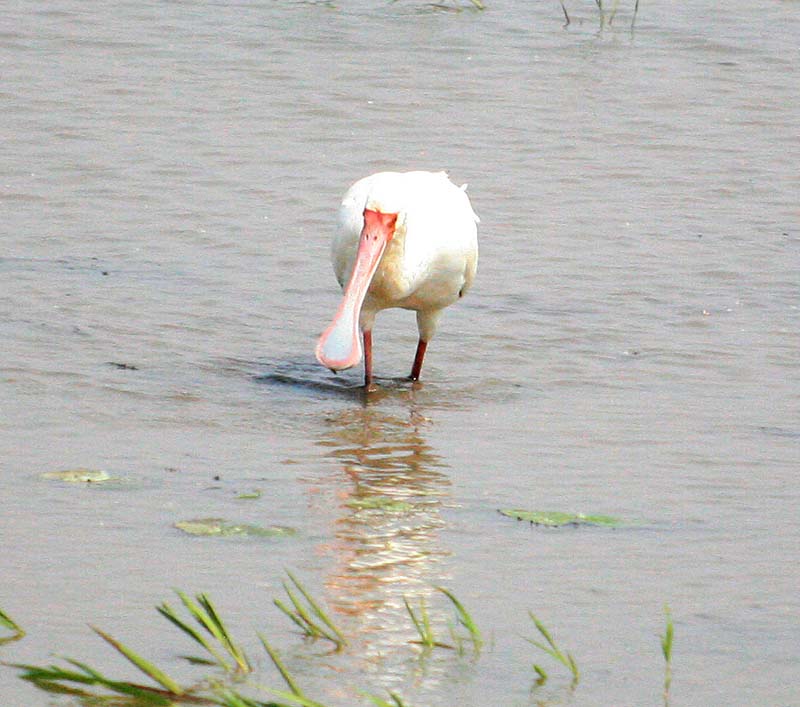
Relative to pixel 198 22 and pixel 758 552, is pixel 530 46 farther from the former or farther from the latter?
pixel 758 552

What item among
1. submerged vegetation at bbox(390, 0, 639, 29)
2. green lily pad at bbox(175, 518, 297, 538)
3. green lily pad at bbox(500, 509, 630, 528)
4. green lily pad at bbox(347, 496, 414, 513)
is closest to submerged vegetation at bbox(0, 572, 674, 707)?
green lily pad at bbox(175, 518, 297, 538)

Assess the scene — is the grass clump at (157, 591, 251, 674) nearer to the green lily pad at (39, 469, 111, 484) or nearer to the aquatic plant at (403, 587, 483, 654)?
the aquatic plant at (403, 587, 483, 654)

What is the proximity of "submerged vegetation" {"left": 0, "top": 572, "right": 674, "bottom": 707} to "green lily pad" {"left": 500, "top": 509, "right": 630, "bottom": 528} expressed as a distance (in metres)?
1.04

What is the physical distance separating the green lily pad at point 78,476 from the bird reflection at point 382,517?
73cm

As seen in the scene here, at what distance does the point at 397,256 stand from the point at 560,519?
213 cm

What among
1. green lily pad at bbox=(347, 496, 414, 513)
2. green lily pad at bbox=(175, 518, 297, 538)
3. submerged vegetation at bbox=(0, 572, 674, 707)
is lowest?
green lily pad at bbox=(347, 496, 414, 513)

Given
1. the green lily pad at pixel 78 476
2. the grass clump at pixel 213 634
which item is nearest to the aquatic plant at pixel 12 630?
the grass clump at pixel 213 634

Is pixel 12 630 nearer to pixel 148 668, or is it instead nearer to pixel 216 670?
pixel 216 670

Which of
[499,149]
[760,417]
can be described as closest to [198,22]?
[499,149]

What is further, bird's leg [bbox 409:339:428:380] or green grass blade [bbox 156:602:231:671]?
bird's leg [bbox 409:339:428:380]

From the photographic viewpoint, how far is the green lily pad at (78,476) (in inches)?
211

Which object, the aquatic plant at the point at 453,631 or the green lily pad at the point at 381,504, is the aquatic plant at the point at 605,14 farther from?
the aquatic plant at the point at 453,631

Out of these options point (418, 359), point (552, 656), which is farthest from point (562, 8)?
point (552, 656)

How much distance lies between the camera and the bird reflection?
14.4 feet
